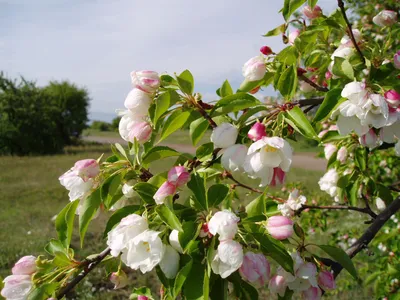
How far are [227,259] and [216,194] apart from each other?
0.17m

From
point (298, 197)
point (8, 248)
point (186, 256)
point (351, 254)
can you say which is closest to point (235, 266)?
point (186, 256)

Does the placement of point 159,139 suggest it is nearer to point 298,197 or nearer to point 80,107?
point 298,197

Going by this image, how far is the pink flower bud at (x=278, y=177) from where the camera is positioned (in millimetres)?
902

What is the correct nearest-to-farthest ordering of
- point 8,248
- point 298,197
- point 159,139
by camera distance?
1. point 159,139
2. point 298,197
3. point 8,248

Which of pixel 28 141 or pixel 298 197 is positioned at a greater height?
pixel 298 197

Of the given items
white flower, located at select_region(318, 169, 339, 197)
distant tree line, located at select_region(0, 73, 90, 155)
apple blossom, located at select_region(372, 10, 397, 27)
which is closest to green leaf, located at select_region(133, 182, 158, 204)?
apple blossom, located at select_region(372, 10, 397, 27)

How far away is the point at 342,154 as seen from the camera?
1.66 metres

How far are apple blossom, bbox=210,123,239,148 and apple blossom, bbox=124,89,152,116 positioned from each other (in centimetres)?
16

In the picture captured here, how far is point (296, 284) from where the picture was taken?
0.96 meters

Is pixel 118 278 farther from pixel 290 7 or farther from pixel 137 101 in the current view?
pixel 290 7

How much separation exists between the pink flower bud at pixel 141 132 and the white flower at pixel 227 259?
0.29m

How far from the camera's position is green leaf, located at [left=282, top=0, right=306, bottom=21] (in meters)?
1.08

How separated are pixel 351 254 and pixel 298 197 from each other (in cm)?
42

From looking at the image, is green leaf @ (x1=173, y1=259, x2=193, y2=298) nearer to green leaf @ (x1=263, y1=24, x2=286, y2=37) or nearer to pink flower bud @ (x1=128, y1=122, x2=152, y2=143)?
pink flower bud @ (x1=128, y1=122, x2=152, y2=143)
